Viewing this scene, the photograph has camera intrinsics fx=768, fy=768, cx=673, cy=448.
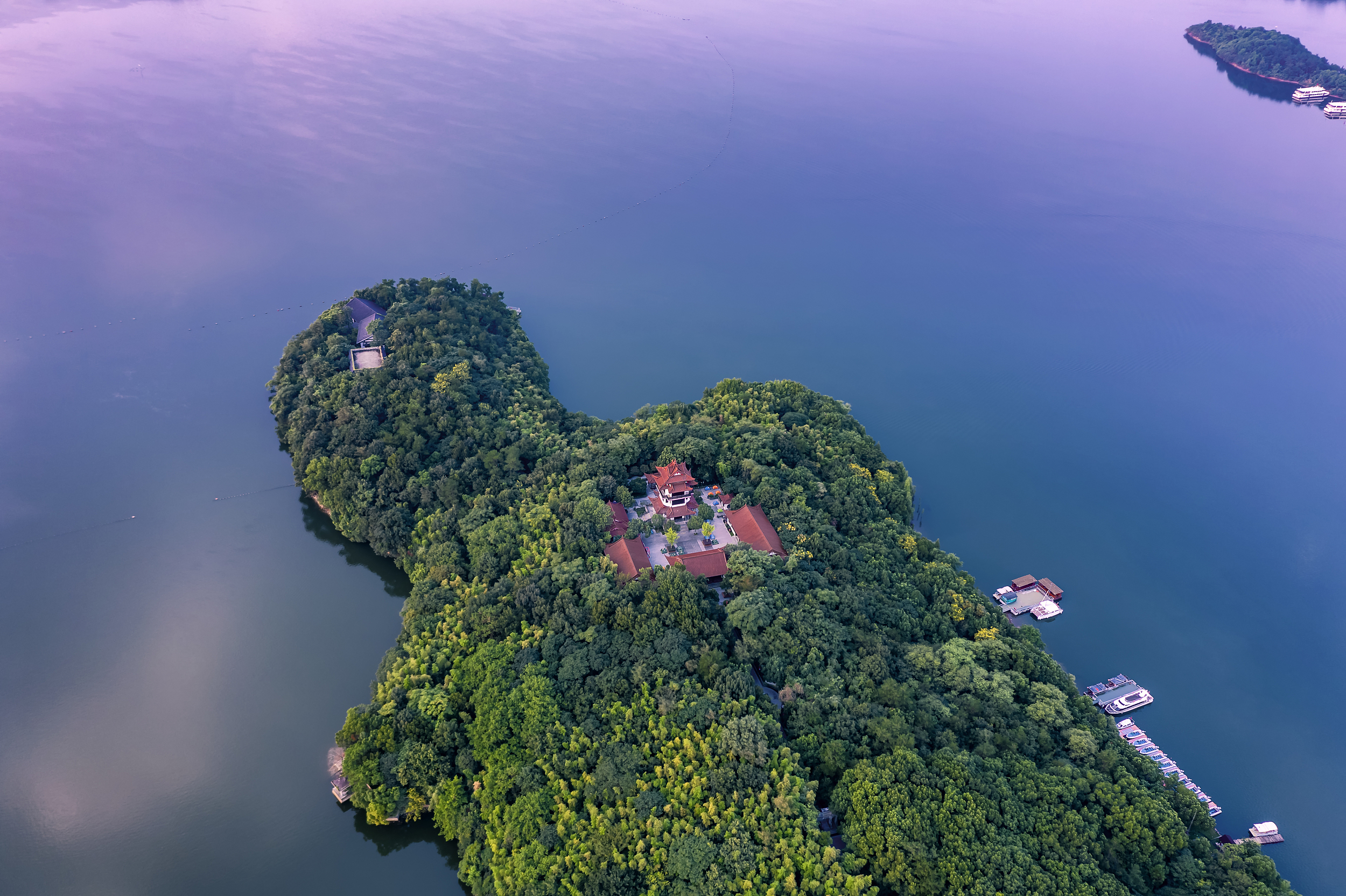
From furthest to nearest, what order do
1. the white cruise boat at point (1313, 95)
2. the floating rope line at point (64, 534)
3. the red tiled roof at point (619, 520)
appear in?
the white cruise boat at point (1313, 95), the floating rope line at point (64, 534), the red tiled roof at point (619, 520)

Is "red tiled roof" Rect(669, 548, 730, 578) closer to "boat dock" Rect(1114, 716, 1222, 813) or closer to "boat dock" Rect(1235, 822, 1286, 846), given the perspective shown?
"boat dock" Rect(1114, 716, 1222, 813)

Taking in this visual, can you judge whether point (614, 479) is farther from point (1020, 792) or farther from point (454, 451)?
point (1020, 792)

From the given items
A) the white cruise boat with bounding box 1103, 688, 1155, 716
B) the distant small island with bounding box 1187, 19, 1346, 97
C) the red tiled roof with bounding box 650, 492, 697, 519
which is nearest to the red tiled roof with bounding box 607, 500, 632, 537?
the red tiled roof with bounding box 650, 492, 697, 519

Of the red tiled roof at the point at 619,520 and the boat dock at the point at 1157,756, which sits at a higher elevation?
the red tiled roof at the point at 619,520

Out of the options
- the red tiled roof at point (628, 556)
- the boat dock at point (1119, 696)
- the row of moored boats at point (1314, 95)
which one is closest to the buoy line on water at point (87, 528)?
the red tiled roof at point (628, 556)

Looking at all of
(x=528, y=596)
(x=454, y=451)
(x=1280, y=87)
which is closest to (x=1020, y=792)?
(x=528, y=596)

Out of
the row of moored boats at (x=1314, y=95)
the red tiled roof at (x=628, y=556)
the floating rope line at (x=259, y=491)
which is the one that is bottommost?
the floating rope line at (x=259, y=491)

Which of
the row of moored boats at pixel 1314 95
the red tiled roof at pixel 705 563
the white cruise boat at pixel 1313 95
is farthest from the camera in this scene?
the white cruise boat at pixel 1313 95

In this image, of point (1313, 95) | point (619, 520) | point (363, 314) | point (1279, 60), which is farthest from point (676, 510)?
point (1279, 60)

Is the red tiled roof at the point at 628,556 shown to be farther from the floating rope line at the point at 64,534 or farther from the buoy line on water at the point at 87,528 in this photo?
the floating rope line at the point at 64,534
